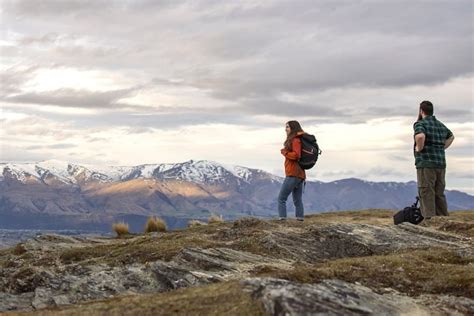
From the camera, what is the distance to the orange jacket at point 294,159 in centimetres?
2355

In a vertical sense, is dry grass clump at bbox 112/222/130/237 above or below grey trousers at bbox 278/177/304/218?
below

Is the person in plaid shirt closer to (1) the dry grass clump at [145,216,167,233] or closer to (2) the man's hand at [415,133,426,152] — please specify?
(2) the man's hand at [415,133,426,152]

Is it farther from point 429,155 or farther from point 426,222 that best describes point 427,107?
point 426,222

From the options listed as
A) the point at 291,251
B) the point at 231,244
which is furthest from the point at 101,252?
the point at 291,251

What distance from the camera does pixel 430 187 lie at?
24016 millimetres

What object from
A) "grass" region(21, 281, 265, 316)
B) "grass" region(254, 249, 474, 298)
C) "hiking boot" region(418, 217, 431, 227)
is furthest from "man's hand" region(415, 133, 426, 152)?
"grass" region(21, 281, 265, 316)

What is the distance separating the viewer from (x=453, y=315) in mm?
11039

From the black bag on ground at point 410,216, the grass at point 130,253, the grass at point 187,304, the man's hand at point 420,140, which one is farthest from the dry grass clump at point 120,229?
the grass at point 187,304

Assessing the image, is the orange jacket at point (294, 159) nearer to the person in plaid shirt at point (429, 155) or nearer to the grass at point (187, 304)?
the person in plaid shirt at point (429, 155)

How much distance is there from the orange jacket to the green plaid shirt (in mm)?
4927

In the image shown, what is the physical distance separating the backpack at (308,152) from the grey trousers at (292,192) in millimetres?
810

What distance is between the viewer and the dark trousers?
24.0m

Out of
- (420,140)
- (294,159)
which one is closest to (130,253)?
(294,159)

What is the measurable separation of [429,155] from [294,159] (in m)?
5.73
